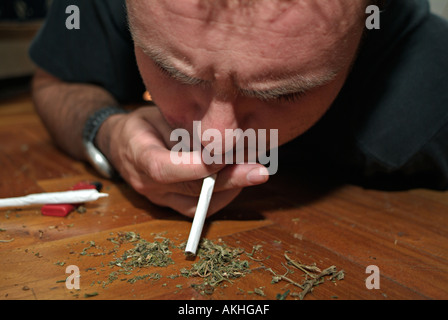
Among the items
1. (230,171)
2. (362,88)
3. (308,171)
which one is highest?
(362,88)

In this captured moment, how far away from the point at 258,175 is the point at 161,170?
0.15 metres

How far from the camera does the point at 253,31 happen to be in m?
0.53

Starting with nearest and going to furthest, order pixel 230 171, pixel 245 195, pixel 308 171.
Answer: pixel 230 171 < pixel 245 195 < pixel 308 171

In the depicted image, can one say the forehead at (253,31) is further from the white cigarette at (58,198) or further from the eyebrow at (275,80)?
the white cigarette at (58,198)

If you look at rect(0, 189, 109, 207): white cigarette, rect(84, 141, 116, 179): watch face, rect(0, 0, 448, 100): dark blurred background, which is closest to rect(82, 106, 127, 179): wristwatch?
rect(84, 141, 116, 179): watch face

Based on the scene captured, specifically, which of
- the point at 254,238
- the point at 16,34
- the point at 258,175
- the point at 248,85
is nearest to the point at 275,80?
the point at 248,85

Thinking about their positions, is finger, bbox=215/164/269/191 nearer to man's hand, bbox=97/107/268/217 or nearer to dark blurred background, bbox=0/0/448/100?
man's hand, bbox=97/107/268/217

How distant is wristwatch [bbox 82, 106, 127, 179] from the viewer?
0.94 metres

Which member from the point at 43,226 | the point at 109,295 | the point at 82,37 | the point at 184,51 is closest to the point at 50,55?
the point at 82,37

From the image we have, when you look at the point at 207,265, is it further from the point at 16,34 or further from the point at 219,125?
the point at 16,34

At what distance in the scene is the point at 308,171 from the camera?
108 cm

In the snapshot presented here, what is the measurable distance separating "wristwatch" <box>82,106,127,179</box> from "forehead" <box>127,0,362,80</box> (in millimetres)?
421
